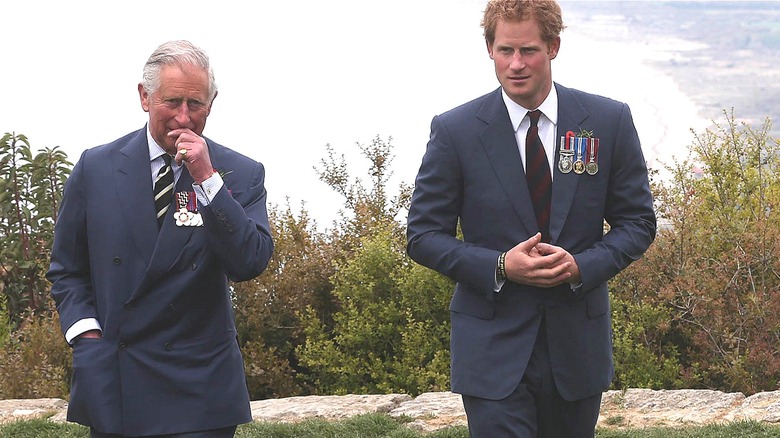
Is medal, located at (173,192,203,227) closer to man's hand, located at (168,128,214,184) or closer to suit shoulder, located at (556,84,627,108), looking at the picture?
man's hand, located at (168,128,214,184)

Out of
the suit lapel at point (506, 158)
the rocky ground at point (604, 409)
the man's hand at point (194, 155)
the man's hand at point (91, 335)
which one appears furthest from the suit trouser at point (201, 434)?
the rocky ground at point (604, 409)

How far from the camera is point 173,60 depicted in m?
3.89

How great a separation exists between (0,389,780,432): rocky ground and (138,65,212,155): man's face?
3238mm

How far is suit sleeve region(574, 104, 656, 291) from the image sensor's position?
4.29 metres

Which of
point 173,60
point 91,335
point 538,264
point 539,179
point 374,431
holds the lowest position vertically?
point 374,431

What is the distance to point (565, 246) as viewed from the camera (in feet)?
13.9

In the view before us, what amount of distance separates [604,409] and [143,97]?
4014mm

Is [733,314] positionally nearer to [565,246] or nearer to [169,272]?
[565,246]

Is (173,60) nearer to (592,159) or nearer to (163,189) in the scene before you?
(163,189)

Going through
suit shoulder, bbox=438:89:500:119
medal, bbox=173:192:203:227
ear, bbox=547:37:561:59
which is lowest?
medal, bbox=173:192:203:227

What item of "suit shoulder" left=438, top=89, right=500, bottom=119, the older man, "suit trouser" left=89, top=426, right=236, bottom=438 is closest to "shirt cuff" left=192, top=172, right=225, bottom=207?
the older man

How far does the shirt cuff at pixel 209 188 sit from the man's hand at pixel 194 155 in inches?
0.5

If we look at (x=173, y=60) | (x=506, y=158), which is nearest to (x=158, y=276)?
(x=173, y=60)

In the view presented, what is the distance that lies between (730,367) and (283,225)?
3.39 m
